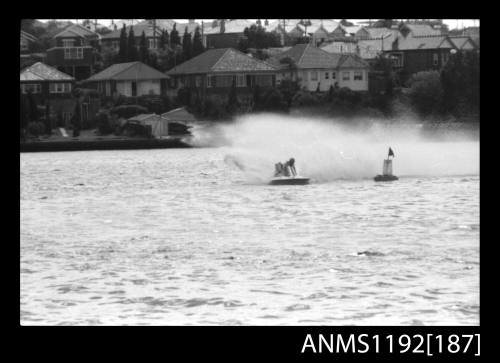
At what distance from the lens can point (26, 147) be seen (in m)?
59.8

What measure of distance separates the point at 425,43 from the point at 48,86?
28.1 metres

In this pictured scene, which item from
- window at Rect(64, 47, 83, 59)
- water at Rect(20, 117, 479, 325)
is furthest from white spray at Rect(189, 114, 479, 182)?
window at Rect(64, 47, 83, 59)

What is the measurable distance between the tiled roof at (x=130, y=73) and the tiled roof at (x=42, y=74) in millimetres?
2471

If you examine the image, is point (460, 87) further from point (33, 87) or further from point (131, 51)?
point (33, 87)

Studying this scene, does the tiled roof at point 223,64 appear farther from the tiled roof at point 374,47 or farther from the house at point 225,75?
the tiled roof at point 374,47

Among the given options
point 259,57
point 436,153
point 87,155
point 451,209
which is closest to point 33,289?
point 451,209

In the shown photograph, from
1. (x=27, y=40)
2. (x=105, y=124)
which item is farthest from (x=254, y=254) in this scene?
(x=27, y=40)

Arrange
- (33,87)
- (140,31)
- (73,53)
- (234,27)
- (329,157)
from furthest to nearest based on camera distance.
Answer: (234,27), (140,31), (73,53), (33,87), (329,157)

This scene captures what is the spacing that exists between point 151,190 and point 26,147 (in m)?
27.3

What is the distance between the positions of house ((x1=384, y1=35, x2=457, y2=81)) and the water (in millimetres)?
47063

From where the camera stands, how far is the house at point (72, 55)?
82.3 meters

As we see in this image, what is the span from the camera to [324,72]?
78125mm

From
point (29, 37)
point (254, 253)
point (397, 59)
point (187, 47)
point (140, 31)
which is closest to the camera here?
point (254, 253)

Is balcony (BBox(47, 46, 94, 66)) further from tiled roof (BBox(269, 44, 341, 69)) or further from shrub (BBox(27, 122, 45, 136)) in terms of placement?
shrub (BBox(27, 122, 45, 136))
